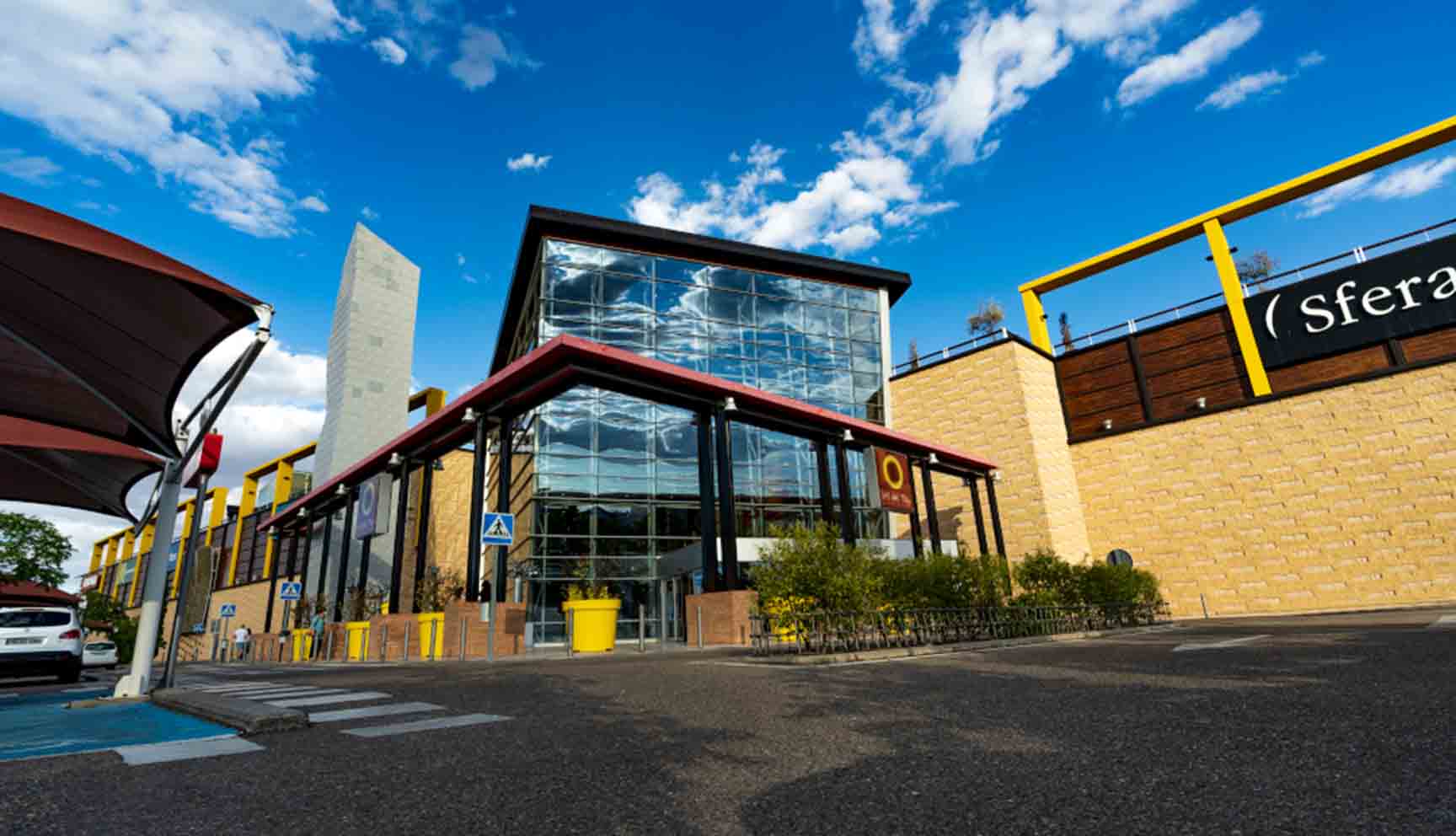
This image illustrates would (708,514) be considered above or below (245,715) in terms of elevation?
above

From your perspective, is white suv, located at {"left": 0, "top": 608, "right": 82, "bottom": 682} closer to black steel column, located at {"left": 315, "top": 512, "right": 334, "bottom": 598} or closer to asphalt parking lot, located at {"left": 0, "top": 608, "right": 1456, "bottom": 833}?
asphalt parking lot, located at {"left": 0, "top": 608, "right": 1456, "bottom": 833}

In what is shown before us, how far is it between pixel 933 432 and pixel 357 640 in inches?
982

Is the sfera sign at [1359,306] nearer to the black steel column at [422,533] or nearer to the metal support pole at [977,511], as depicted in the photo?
the metal support pole at [977,511]

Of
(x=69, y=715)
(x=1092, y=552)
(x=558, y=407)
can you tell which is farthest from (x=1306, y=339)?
(x=69, y=715)

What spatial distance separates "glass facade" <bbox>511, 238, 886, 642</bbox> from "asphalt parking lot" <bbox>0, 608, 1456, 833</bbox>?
18649mm

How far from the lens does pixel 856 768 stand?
125 inches

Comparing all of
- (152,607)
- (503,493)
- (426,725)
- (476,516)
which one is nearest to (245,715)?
(426,725)

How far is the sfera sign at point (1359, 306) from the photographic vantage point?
73.7 ft

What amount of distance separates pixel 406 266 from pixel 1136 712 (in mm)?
38261

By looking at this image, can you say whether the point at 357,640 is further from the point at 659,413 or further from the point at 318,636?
the point at 659,413

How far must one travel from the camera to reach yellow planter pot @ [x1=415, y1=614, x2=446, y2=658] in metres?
17.1

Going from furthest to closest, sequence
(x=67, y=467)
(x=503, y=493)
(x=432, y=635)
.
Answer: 1. (x=432, y=635)
2. (x=503, y=493)
3. (x=67, y=467)

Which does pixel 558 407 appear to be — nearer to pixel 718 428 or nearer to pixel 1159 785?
pixel 718 428

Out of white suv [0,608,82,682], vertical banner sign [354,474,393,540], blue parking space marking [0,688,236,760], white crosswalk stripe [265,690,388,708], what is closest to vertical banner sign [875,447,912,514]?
vertical banner sign [354,474,393,540]
